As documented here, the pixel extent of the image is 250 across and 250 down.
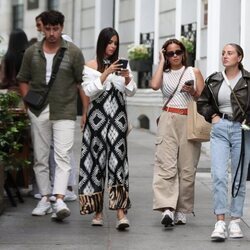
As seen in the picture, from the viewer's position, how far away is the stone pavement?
23.9ft

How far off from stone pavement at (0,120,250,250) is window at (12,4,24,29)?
1996cm

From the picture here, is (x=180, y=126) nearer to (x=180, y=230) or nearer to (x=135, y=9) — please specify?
(x=180, y=230)

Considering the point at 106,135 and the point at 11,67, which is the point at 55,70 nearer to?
the point at 106,135

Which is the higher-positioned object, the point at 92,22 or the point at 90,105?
the point at 92,22

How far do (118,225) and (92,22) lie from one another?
15.4m

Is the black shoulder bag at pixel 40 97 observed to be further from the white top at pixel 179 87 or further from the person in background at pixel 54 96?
the white top at pixel 179 87

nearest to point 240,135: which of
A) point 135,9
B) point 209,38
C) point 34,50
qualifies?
point 34,50

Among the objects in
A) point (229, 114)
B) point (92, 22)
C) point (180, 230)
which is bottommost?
point (180, 230)

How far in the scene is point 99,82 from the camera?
7.70 m

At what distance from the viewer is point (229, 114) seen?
24.8 feet

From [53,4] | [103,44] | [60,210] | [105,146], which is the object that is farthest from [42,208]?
[53,4]

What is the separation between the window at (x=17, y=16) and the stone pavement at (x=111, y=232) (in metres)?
20.0

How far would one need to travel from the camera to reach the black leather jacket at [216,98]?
752cm

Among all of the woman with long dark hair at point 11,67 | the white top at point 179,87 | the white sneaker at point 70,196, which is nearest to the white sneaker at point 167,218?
the white top at point 179,87
